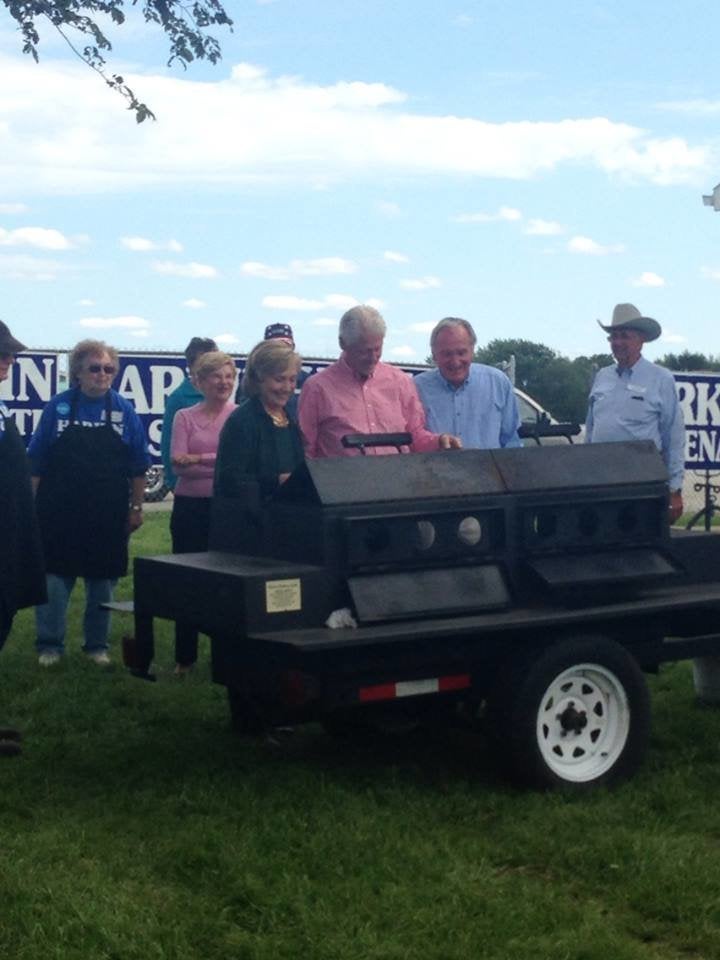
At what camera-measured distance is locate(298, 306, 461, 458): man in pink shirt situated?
7.00 meters

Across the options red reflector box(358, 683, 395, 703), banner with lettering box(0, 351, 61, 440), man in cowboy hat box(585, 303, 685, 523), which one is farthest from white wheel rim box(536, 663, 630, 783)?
banner with lettering box(0, 351, 61, 440)

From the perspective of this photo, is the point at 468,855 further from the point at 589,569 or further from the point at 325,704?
A: the point at 589,569

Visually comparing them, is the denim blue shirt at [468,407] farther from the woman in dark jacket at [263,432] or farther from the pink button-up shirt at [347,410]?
the woman in dark jacket at [263,432]

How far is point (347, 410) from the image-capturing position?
707 centimetres

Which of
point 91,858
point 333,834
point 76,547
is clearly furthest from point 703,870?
point 76,547

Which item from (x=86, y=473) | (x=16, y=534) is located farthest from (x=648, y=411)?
(x=16, y=534)

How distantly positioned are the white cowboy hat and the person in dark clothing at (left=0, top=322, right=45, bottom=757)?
3.60 meters

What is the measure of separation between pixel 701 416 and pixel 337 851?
16.3 meters

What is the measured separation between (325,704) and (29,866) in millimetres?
1219

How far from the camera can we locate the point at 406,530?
5.84m

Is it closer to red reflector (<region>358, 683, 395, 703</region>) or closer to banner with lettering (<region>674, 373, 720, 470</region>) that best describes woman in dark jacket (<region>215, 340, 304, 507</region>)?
red reflector (<region>358, 683, 395, 703</region>)

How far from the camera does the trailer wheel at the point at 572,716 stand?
600 cm

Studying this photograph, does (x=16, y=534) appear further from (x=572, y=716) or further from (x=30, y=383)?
(x=30, y=383)

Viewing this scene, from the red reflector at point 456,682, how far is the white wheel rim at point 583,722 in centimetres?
30
